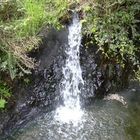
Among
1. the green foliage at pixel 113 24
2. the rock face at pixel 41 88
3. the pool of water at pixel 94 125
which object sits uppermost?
the green foliage at pixel 113 24

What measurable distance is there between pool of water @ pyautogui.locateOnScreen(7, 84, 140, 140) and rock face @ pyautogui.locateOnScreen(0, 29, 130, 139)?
0.23m

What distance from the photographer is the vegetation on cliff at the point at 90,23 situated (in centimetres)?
686

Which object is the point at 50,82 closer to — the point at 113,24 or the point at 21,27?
the point at 21,27

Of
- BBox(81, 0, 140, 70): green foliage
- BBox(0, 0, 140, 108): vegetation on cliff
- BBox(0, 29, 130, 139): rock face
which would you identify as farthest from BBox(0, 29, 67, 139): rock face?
BBox(81, 0, 140, 70): green foliage

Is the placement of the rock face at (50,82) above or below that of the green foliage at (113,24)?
below

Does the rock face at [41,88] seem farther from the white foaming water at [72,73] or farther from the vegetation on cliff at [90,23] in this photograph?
the vegetation on cliff at [90,23]

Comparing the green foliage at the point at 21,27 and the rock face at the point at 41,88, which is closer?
the green foliage at the point at 21,27

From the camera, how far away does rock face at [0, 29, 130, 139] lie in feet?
22.8

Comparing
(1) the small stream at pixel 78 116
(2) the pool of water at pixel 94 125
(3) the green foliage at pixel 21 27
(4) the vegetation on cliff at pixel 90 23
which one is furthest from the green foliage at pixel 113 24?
(2) the pool of water at pixel 94 125

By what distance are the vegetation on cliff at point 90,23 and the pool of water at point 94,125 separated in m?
0.90

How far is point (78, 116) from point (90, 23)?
7.15 feet

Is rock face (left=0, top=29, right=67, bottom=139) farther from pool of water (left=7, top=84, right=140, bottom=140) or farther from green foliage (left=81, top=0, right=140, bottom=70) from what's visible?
green foliage (left=81, top=0, right=140, bottom=70)

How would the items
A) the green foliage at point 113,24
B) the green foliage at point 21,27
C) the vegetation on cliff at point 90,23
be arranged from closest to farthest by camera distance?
the green foliage at point 21,27 < the vegetation on cliff at point 90,23 < the green foliage at point 113,24

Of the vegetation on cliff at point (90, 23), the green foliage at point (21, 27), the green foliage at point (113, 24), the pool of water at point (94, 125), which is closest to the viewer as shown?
the green foliage at point (21, 27)
